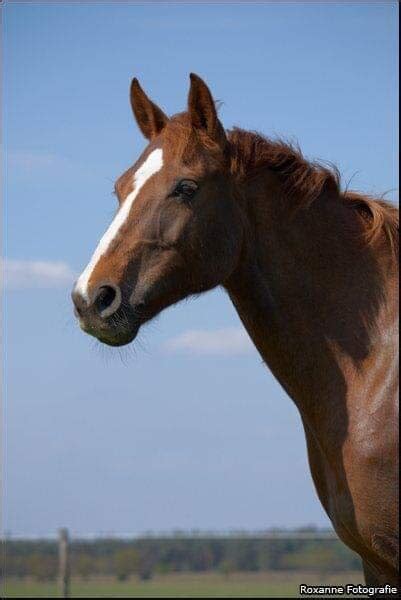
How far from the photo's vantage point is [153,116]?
518 centimetres

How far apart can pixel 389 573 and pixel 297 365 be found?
1.14m

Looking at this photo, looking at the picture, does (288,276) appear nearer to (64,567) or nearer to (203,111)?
(203,111)

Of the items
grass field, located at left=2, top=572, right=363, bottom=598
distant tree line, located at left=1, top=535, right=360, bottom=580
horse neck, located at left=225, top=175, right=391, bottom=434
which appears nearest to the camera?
horse neck, located at left=225, top=175, right=391, bottom=434

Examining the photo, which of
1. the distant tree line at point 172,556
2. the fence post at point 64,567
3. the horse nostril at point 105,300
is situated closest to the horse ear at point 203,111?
the horse nostril at point 105,300

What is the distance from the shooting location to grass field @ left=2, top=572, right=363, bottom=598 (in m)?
19.2

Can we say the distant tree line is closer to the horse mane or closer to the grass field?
the grass field

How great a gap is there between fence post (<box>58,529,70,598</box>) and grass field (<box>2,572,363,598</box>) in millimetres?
2945

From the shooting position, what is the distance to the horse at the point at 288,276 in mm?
4418

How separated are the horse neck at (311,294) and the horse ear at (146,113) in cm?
71

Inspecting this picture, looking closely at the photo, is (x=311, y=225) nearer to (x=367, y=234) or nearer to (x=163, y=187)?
(x=367, y=234)

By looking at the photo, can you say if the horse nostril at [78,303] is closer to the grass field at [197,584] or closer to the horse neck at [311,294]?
the horse neck at [311,294]

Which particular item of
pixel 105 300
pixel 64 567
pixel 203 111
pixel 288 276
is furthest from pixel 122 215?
A: pixel 64 567

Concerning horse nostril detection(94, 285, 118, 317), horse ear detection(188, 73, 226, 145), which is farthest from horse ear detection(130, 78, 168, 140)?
horse nostril detection(94, 285, 118, 317)

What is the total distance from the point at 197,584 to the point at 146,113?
1788 centimetres
